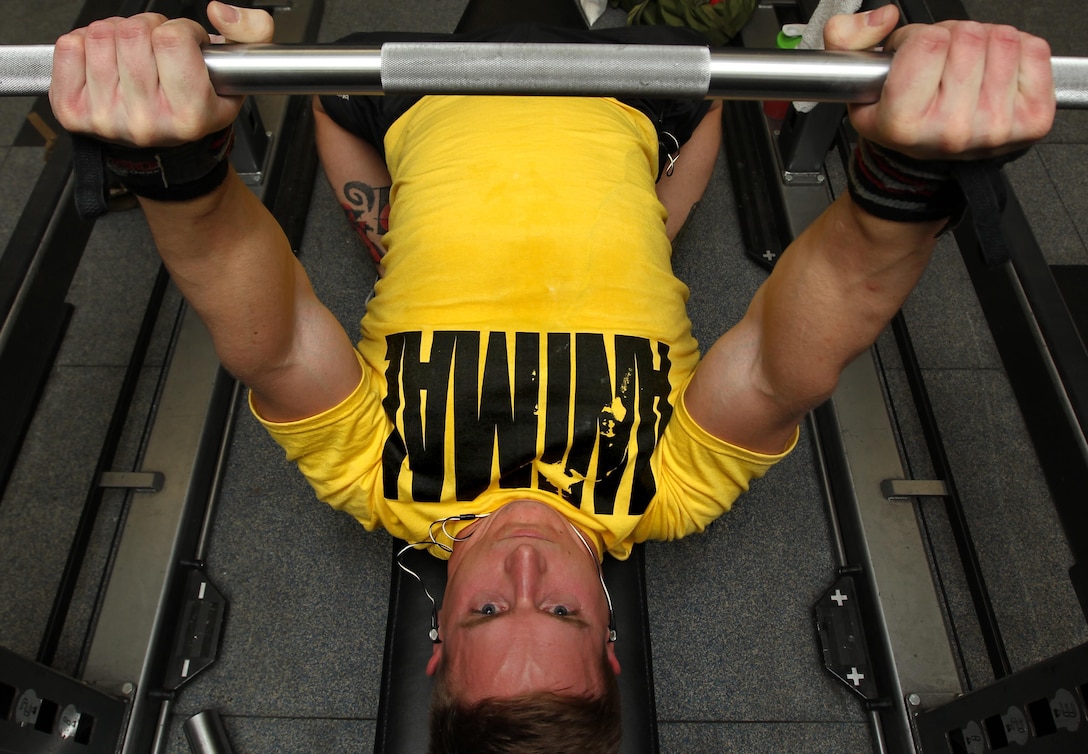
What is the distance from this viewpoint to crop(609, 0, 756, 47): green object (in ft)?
6.41

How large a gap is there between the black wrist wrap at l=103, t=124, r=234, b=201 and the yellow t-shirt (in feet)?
1.19

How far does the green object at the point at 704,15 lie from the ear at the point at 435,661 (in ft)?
5.45

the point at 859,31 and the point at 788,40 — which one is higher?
the point at 859,31

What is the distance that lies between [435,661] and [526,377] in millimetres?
461

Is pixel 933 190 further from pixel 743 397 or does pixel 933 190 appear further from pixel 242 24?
pixel 242 24

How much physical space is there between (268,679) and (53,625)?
0.44 metres

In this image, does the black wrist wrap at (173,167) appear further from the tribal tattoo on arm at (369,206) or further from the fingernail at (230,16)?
the tribal tattoo on arm at (369,206)

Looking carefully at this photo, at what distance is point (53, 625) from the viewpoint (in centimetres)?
143

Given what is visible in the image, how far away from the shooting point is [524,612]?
0.99 m

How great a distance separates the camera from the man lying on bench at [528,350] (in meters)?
0.81

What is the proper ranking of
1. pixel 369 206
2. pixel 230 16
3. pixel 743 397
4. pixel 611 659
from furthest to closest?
pixel 369 206, pixel 611 659, pixel 743 397, pixel 230 16

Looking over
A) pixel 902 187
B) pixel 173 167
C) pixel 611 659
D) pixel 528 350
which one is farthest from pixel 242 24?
pixel 611 659

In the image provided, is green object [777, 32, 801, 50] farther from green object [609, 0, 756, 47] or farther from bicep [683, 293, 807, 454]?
bicep [683, 293, 807, 454]

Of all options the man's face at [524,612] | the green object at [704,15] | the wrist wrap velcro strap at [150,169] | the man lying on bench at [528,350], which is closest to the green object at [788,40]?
the green object at [704,15]
